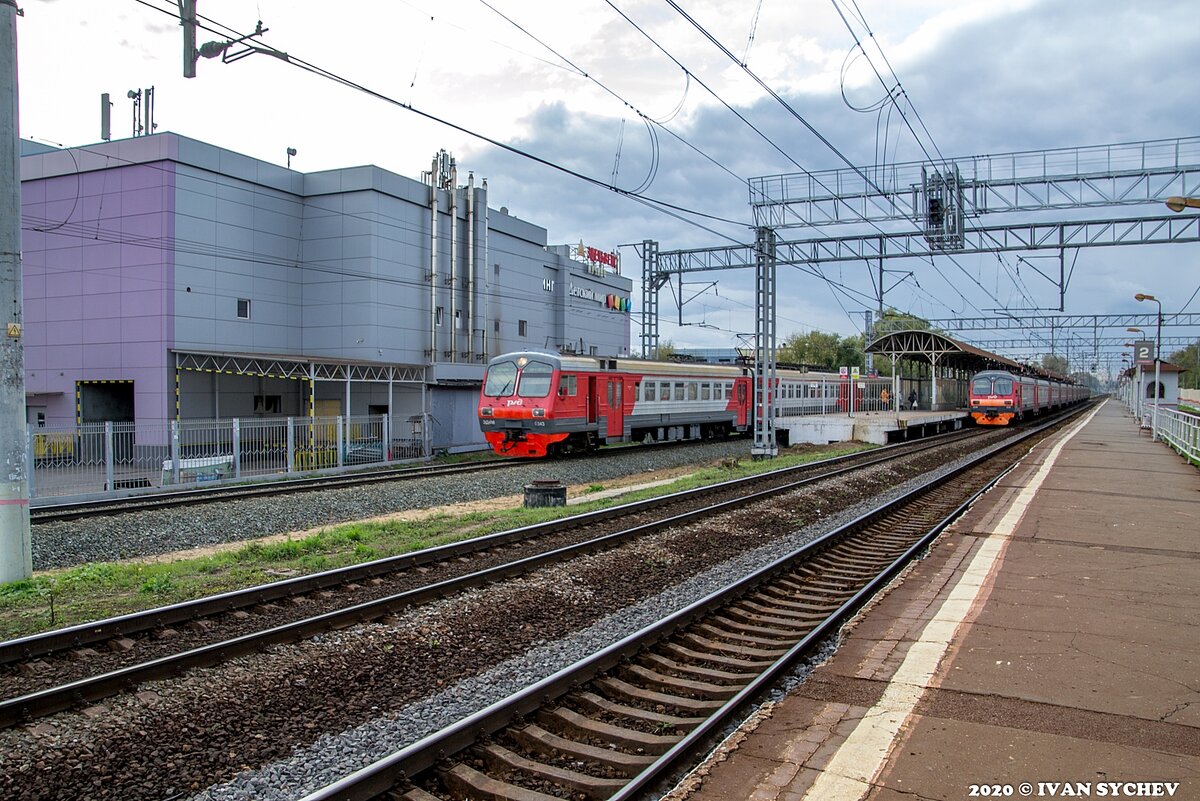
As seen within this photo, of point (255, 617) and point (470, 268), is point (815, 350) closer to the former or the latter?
point (470, 268)

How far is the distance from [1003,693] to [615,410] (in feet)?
66.2

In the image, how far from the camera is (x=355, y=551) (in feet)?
34.3

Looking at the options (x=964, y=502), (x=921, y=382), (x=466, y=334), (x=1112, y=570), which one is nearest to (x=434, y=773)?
(x=1112, y=570)

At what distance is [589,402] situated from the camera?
23734 mm

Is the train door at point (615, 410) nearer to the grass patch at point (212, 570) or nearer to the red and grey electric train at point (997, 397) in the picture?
the grass patch at point (212, 570)

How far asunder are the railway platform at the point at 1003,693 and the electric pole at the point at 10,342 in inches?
331

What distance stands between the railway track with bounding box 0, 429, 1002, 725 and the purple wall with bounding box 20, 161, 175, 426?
21.7 meters

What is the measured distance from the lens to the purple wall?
27.9 m

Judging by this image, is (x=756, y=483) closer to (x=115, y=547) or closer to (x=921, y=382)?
(x=115, y=547)

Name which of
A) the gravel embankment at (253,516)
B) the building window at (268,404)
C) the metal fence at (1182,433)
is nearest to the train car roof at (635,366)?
the gravel embankment at (253,516)

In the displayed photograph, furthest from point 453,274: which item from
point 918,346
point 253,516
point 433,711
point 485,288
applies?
point 433,711

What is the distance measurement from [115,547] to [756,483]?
476 inches

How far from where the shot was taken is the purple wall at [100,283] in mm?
27891

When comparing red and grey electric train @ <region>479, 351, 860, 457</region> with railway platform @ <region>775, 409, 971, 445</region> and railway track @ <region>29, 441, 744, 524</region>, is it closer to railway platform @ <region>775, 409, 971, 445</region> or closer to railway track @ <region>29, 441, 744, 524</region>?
railway track @ <region>29, 441, 744, 524</region>
